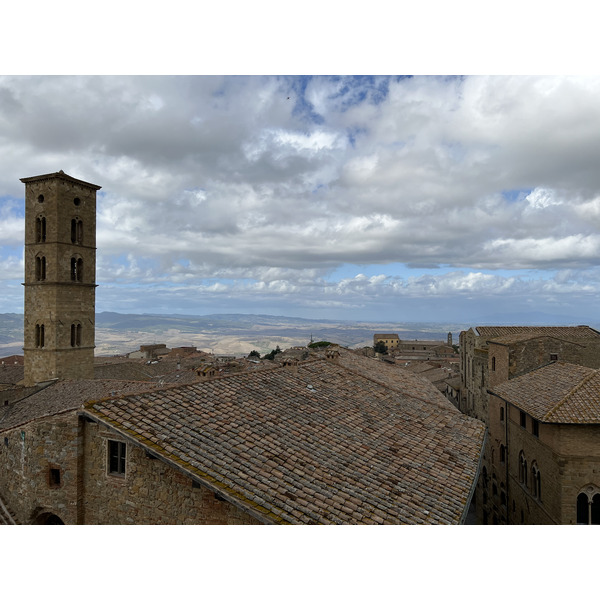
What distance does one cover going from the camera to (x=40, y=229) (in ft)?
115

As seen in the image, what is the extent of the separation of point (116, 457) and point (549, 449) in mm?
15098

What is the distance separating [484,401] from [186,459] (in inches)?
1186

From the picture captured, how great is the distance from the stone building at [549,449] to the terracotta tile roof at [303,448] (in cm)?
464

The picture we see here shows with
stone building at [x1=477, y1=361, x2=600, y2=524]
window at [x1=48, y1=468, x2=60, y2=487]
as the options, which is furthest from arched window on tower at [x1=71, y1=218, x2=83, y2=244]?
stone building at [x1=477, y1=361, x2=600, y2=524]

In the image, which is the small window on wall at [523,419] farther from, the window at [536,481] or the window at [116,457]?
the window at [116,457]

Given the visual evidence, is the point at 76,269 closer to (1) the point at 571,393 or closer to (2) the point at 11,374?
(2) the point at 11,374

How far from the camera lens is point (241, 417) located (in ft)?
30.8

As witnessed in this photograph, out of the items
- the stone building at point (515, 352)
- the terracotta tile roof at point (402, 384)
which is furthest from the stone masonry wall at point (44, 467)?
the stone building at point (515, 352)

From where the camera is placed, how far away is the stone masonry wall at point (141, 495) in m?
6.69

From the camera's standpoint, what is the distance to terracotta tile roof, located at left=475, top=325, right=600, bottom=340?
30031 mm

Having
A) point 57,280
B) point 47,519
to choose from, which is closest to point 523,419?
point 47,519

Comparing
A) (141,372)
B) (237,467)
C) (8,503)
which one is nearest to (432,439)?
(237,467)

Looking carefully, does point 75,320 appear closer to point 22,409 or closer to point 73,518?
point 22,409

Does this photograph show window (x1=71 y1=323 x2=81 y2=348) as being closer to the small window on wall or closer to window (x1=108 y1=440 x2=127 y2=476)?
window (x1=108 y1=440 x2=127 y2=476)
